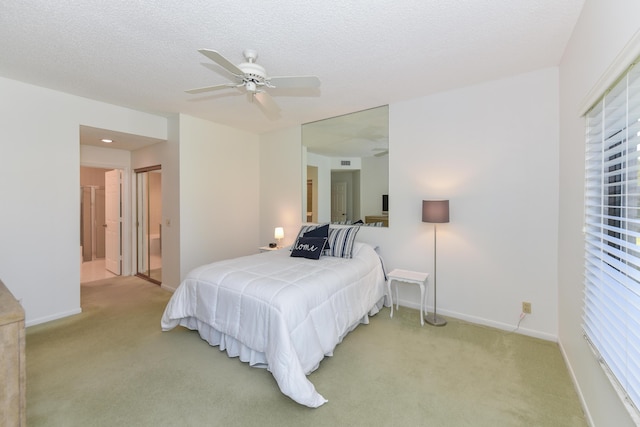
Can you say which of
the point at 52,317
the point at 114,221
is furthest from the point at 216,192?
the point at 52,317

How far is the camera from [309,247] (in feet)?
11.3

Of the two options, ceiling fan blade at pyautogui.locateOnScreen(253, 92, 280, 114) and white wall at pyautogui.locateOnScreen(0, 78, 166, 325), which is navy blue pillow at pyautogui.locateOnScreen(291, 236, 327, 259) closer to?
ceiling fan blade at pyautogui.locateOnScreen(253, 92, 280, 114)

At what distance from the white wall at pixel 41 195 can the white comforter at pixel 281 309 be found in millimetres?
1648

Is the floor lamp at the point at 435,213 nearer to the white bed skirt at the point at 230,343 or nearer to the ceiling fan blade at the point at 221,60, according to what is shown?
the white bed skirt at the point at 230,343

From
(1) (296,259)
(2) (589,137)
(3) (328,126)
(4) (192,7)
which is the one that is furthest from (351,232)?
(4) (192,7)

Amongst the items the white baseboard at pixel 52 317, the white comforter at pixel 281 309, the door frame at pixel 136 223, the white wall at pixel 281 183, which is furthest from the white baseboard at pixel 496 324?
the door frame at pixel 136 223

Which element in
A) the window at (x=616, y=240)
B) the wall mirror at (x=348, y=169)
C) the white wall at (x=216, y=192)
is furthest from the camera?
the white wall at (x=216, y=192)

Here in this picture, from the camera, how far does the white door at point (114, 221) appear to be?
5.11 meters

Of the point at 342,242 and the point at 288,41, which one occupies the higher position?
the point at 288,41

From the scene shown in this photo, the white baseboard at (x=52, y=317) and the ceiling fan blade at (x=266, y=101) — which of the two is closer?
the ceiling fan blade at (x=266, y=101)

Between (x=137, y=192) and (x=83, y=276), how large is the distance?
1.83 m

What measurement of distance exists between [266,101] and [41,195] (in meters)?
2.83

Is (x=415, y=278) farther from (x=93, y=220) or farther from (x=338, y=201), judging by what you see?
(x=93, y=220)

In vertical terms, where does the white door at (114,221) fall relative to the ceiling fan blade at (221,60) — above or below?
below
